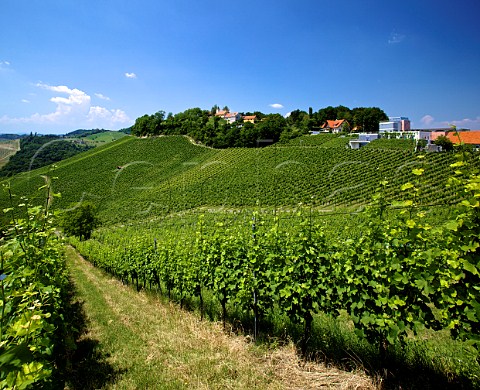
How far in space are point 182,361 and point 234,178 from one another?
38574 millimetres

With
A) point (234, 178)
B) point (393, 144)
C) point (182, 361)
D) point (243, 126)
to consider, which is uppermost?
point (243, 126)

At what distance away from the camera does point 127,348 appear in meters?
5.30

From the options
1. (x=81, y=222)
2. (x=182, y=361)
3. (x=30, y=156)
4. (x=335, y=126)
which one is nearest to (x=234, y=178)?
(x=81, y=222)

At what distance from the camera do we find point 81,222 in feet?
126

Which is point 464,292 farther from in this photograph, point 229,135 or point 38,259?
point 229,135

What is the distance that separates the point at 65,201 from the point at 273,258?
168 ft

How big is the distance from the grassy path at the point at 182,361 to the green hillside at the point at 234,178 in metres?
18.8

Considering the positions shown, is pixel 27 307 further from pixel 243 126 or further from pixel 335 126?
pixel 335 126

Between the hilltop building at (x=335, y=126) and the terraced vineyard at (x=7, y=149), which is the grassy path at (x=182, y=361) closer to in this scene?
the terraced vineyard at (x=7, y=149)

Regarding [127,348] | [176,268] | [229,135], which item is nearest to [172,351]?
[127,348]

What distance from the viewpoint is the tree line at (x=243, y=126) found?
63.8 meters

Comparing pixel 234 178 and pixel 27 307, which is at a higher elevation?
pixel 27 307

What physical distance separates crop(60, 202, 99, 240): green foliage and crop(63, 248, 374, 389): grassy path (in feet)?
116

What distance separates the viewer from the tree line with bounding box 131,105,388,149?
2511 inches
